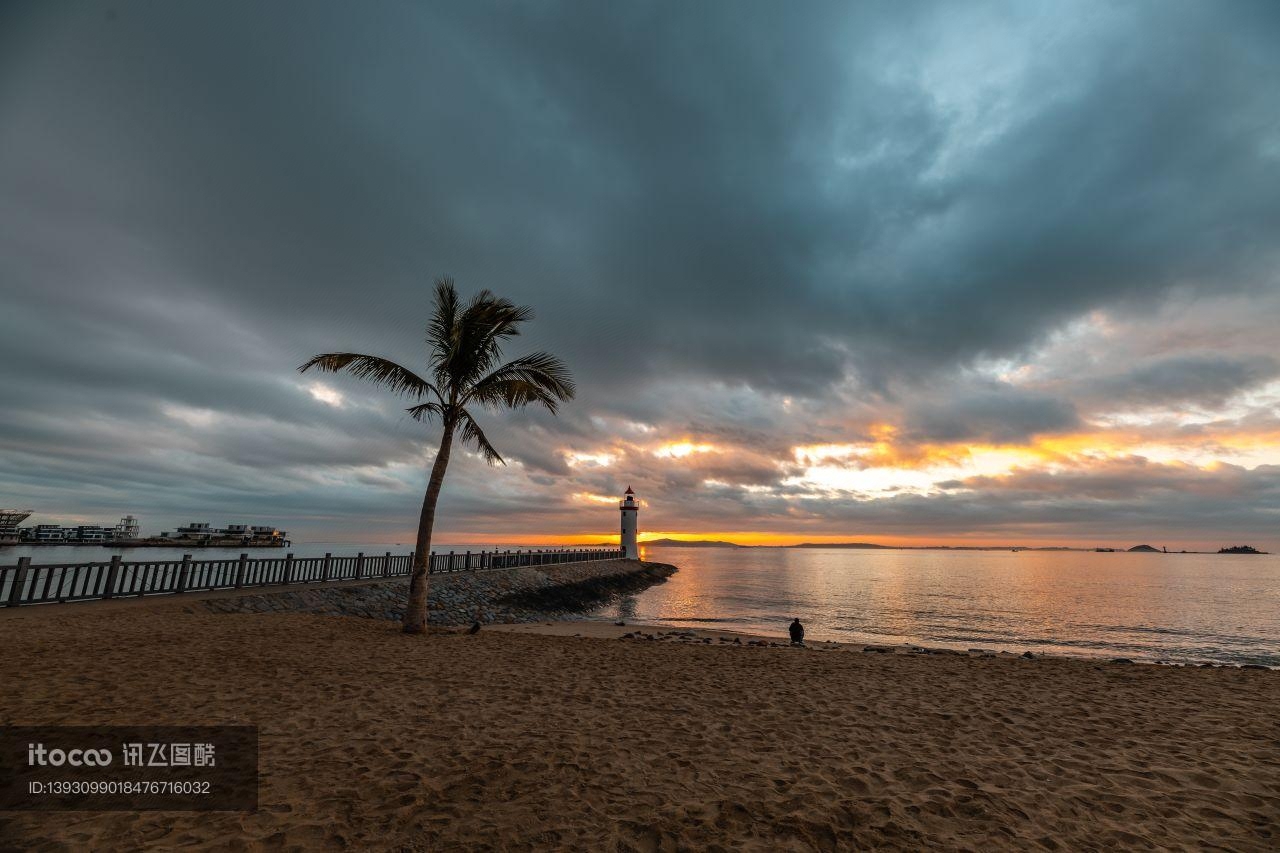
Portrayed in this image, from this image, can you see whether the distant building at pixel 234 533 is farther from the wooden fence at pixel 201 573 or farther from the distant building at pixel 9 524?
the wooden fence at pixel 201 573

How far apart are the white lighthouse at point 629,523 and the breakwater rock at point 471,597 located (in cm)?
1711

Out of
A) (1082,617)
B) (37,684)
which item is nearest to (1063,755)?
(37,684)

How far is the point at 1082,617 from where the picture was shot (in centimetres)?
3494

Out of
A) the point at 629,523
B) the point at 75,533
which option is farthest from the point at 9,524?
the point at 629,523

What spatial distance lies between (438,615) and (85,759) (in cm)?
1706

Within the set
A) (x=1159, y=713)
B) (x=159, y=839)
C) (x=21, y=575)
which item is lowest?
(x=1159, y=713)

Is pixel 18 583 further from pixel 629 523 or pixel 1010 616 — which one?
pixel 629 523

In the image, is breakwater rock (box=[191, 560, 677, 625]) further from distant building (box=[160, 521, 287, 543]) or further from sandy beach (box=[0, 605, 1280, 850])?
distant building (box=[160, 521, 287, 543])

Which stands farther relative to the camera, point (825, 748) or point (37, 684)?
point (37, 684)

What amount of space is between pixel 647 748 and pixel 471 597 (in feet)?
73.2

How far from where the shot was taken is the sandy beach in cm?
416

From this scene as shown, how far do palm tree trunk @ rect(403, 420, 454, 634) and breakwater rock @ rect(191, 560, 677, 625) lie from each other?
5418mm

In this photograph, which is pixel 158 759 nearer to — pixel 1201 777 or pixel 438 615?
pixel 1201 777

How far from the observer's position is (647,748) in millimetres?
5961
